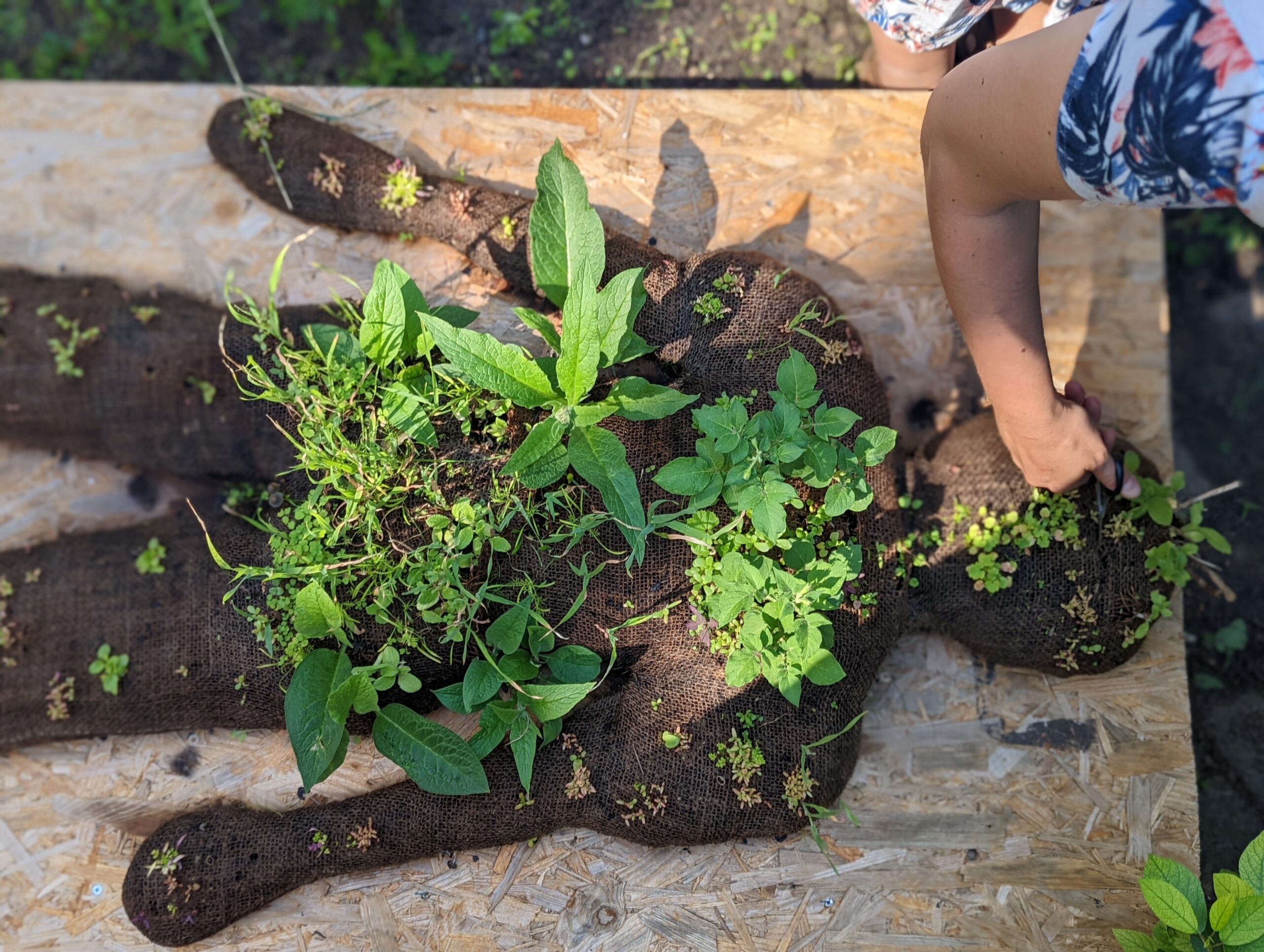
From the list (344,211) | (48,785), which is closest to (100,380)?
(344,211)

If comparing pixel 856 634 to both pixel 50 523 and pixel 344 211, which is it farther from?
pixel 50 523

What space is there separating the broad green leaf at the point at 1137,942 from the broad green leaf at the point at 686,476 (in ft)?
5.31

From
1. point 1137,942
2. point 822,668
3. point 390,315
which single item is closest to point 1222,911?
point 1137,942

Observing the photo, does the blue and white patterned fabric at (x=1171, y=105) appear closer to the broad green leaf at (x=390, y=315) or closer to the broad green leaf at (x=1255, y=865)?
the broad green leaf at (x=390, y=315)

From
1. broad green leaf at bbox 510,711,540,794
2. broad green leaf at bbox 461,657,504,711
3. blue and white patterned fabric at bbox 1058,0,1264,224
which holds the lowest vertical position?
broad green leaf at bbox 510,711,540,794

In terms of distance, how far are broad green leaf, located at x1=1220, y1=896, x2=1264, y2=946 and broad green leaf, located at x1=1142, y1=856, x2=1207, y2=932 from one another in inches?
2.8

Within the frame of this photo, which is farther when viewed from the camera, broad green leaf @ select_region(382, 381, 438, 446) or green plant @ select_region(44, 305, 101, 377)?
green plant @ select_region(44, 305, 101, 377)

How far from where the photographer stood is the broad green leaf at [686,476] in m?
2.01

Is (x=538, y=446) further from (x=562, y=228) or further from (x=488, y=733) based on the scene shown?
(x=488, y=733)

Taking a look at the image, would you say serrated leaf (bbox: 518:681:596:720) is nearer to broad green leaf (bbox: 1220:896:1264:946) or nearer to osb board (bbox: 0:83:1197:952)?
osb board (bbox: 0:83:1197:952)

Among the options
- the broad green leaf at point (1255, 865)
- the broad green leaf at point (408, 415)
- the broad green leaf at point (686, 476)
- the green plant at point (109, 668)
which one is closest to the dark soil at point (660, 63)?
the broad green leaf at point (1255, 865)

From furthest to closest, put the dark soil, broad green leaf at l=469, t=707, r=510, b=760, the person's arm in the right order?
the dark soil
broad green leaf at l=469, t=707, r=510, b=760
the person's arm

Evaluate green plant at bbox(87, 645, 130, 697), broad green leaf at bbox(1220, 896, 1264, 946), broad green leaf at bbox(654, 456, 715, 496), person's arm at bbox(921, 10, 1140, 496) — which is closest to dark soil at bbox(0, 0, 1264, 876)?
broad green leaf at bbox(1220, 896, 1264, 946)

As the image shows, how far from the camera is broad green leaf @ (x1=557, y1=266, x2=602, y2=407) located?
6.46 feet
